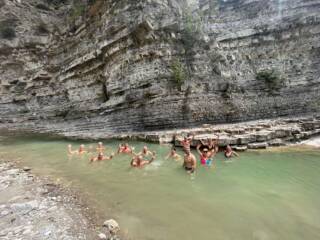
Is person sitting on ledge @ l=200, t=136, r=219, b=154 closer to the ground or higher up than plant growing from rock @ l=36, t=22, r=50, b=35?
closer to the ground

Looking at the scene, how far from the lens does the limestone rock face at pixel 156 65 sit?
57.9 ft

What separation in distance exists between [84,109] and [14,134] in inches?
248

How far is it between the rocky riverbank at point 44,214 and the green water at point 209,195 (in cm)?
51

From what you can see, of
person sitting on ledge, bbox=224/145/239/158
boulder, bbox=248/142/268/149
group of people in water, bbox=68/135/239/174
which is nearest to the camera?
group of people in water, bbox=68/135/239/174

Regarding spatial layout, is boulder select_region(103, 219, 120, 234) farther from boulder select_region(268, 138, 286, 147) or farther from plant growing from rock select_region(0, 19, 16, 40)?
plant growing from rock select_region(0, 19, 16, 40)

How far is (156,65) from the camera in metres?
17.7

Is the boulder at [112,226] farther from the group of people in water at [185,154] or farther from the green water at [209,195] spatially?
the group of people in water at [185,154]

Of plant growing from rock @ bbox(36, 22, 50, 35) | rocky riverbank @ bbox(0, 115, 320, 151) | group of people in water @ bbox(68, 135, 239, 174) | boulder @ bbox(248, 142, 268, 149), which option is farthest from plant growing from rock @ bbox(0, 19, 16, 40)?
boulder @ bbox(248, 142, 268, 149)

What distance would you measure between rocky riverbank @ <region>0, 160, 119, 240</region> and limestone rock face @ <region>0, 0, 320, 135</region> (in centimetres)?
1136

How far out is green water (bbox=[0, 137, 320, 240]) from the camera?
14.5 ft

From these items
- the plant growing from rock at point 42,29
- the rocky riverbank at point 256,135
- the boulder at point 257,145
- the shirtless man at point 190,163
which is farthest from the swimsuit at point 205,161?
the plant growing from rock at point 42,29

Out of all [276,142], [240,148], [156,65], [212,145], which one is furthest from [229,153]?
[156,65]

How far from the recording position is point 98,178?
26.1ft

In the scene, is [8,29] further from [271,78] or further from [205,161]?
[271,78]
